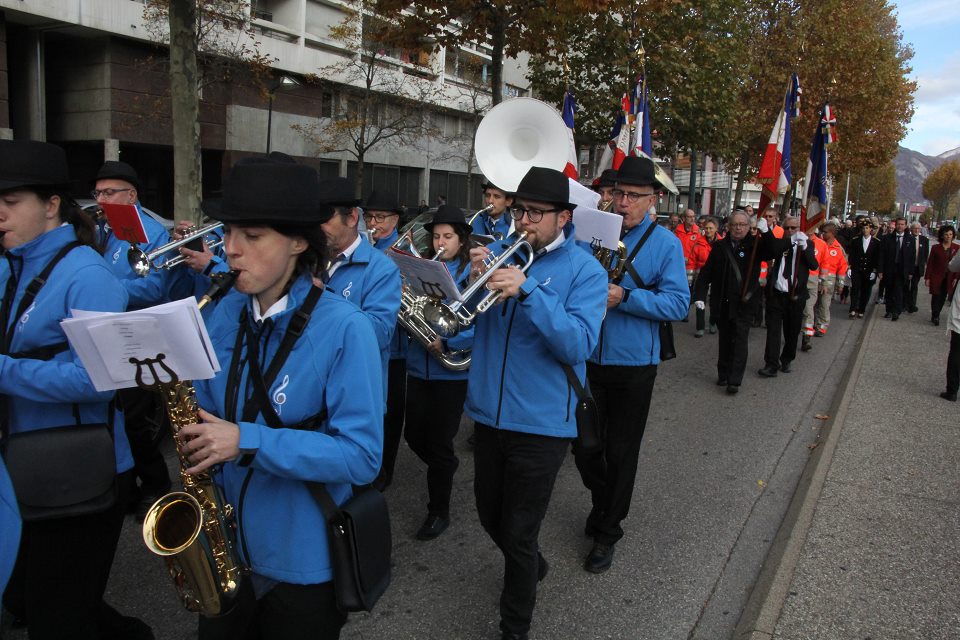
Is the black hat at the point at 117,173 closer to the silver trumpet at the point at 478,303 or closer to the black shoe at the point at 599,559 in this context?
the silver trumpet at the point at 478,303

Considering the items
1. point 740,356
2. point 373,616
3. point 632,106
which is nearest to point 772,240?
point 740,356

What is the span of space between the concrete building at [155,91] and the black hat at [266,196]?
55.3 ft

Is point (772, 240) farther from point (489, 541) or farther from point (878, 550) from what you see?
point (489, 541)

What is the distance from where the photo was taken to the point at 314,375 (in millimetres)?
2131

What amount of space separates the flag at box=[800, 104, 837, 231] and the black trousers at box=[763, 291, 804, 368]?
144 cm

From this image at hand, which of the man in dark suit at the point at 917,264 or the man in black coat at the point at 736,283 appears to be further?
the man in dark suit at the point at 917,264

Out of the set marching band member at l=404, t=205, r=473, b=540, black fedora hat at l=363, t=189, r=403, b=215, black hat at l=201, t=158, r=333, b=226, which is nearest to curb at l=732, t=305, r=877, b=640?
marching band member at l=404, t=205, r=473, b=540

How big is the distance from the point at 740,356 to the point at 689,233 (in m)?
5.80

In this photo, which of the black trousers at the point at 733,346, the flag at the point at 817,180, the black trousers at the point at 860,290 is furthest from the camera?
the black trousers at the point at 860,290

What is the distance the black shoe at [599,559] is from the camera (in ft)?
13.9

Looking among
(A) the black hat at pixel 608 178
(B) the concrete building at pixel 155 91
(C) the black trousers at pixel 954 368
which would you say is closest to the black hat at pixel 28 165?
(A) the black hat at pixel 608 178

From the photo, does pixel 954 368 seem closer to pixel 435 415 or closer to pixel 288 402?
pixel 435 415

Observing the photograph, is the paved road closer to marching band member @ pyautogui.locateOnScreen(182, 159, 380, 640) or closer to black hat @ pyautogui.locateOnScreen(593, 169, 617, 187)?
marching band member @ pyautogui.locateOnScreen(182, 159, 380, 640)

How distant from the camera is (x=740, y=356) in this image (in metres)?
8.55
